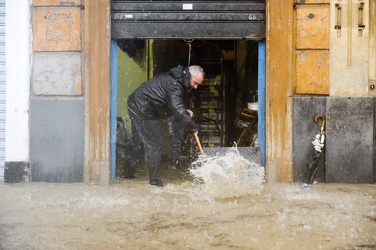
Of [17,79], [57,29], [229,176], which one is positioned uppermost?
[57,29]

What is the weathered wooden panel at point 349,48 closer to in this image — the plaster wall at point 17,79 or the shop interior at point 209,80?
the shop interior at point 209,80

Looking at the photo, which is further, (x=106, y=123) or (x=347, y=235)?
(x=106, y=123)

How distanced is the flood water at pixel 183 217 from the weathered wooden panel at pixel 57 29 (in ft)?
7.31

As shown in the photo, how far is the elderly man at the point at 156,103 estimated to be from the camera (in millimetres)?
8766

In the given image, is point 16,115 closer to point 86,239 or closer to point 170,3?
point 170,3

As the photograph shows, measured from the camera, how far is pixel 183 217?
6746mm

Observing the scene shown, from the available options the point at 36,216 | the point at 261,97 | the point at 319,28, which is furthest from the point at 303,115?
the point at 36,216

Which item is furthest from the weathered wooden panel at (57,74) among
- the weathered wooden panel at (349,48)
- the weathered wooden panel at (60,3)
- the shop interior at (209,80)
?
the weathered wooden panel at (349,48)

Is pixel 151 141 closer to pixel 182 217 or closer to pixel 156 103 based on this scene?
pixel 156 103

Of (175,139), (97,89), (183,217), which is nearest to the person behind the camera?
(183,217)

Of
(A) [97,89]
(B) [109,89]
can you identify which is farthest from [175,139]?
(A) [97,89]

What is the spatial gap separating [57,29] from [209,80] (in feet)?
16.4

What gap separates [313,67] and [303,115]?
2.57ft

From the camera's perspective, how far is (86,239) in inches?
227
